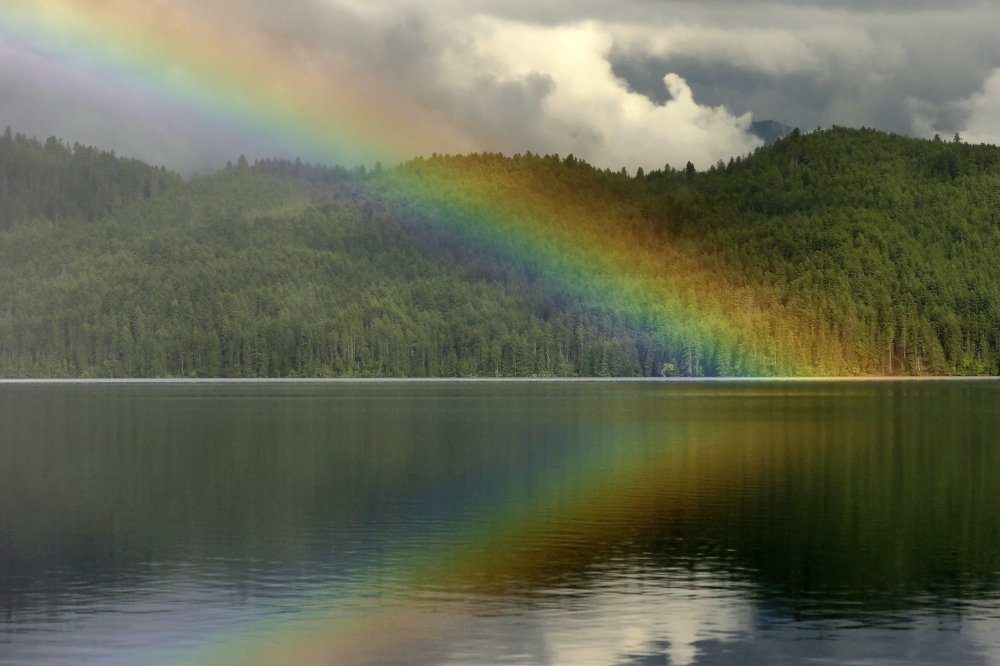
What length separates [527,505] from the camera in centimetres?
5466

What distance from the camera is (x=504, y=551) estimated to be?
42.7 m

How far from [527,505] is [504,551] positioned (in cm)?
1205

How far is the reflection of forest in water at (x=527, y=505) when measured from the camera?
38.7 meters

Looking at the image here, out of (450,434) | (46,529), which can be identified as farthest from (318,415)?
(46,529)

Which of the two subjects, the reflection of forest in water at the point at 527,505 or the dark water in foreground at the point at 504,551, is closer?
the dark water in foreground at the point at 504,551

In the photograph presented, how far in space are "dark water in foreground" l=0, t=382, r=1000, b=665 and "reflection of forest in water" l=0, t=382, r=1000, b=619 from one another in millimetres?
196

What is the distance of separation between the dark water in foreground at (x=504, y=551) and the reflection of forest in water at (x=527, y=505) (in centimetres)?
20

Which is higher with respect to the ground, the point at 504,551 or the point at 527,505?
the point at 527,505

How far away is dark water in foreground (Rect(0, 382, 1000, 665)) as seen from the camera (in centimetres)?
2973

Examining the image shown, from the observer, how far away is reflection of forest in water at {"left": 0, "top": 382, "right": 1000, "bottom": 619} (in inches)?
1522

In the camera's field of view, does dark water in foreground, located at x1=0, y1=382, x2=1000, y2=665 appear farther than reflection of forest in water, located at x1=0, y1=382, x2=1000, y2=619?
No

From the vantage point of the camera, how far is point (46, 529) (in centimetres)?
4850

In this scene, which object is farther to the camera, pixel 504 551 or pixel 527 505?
pixel 527 505

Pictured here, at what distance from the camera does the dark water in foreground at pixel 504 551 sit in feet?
97.6
